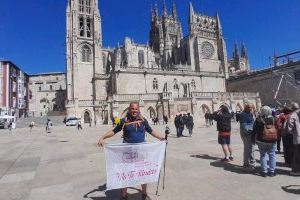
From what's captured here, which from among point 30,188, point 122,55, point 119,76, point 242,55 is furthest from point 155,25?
point 30,188

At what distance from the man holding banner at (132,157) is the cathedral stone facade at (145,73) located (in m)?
31.1

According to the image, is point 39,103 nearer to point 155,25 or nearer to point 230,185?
point 155,25

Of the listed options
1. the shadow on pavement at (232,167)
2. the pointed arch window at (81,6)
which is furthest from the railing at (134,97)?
the shadow on pavement at (232,167)

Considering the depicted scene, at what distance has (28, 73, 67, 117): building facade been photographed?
2793 inches

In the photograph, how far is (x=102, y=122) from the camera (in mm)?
37844

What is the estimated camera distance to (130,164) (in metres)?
4.78

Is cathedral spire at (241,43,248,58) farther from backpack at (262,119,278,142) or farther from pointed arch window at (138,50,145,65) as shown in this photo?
backpack at (262,119,278,142)

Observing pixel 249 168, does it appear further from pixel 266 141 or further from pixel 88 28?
pixel 88 28

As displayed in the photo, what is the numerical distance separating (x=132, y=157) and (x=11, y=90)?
5727cm

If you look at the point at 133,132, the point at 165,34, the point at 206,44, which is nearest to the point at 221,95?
the point at 206,44

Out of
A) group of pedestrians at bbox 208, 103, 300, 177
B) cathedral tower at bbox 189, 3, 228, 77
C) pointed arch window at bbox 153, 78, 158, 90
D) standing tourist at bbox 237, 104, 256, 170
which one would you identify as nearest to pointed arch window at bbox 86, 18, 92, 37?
pointed arch window at bbox 153, 78, 158, 90

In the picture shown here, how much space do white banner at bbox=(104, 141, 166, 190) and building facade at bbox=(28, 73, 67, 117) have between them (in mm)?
65283

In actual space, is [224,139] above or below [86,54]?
below

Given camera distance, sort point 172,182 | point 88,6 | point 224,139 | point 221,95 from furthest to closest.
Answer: point 88,6 → point 221,95 → point 224,139 → point 172,182
